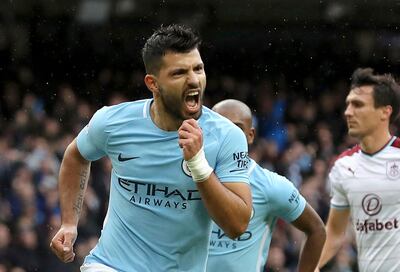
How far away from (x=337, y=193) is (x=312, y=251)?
3.30 feet

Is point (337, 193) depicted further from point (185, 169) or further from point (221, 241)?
point (185, 169)

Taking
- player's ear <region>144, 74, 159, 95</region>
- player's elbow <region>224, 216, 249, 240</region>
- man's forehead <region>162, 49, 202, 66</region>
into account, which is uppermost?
man's forehead <region>162, 49, 202, 66</region>

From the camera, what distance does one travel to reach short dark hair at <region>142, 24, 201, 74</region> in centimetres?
635

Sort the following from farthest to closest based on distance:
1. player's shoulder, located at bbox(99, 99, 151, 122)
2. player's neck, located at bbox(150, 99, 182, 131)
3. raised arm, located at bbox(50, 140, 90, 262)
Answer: raised arm, located at bbox(50, 140, 90, 262) → player's shoulder, located at bbox(99, 99, 151, 122) → player's neck, located at bbox(150, 99, 182, 131)

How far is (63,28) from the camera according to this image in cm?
2156

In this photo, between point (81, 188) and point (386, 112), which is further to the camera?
point (386, 112)

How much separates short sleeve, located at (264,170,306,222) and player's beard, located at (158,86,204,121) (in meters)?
1.54

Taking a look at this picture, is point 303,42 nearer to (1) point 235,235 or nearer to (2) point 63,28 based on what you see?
(2) point 63,28

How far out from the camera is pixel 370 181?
8.95m

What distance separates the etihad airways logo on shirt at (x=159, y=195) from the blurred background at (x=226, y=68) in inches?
326

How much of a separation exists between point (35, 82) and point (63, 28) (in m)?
Answer: 1.43

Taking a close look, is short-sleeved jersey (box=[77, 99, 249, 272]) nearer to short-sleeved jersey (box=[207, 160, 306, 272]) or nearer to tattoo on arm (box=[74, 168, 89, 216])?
tattoo on arm (box=[74, 168, 89, 216])

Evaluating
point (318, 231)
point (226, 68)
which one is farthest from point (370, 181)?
point (226, 68)

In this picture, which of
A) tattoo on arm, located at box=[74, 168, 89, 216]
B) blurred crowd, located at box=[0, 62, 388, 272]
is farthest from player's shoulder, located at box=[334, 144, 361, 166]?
blurred crowd, located at box=[0, 62, 388, 272]
